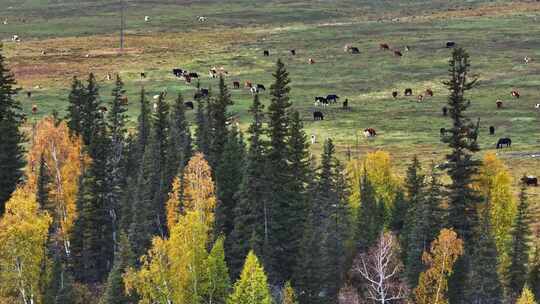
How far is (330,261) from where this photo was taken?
217ft

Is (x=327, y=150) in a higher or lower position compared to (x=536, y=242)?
higher

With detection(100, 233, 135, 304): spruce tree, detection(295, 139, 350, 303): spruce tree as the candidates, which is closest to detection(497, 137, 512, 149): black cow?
detection(295, 139, 350, 303): spruce tree

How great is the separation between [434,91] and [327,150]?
7447 cm

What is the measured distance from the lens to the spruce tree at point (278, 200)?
67.9 meters

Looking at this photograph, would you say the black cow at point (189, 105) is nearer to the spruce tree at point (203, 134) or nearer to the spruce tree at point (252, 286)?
the spruce tree at point (203, 134)

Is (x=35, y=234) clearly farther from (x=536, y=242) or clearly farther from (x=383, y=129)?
(x=383, y=129)

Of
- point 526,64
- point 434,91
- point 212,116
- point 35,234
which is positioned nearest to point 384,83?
point 434,91

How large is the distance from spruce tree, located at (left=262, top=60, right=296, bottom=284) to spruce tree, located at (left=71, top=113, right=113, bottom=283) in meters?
18.0

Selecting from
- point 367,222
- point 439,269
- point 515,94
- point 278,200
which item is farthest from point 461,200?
point 515,94

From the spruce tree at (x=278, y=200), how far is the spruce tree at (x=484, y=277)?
15.1 metres

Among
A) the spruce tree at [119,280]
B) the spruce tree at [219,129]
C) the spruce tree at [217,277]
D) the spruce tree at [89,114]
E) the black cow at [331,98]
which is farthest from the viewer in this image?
the black cow at [331,98]

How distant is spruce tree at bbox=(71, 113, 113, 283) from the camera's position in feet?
256

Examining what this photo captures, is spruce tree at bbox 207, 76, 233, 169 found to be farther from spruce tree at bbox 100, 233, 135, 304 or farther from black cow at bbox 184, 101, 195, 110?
black cow at bbox 184, 101, 195, 110

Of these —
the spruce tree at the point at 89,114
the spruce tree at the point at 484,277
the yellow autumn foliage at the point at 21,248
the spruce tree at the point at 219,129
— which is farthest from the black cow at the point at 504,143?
the yellow autumn foliage at the point at 21,248
